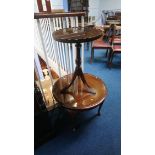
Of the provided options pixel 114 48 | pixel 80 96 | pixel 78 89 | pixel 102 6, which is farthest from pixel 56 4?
pixel 80 96

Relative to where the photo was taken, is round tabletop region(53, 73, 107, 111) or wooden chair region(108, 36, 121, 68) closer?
round tabletop region(53, 73, 107, 111)

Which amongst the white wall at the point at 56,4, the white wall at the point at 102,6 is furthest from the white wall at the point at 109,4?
the white wall at the point at 56,4

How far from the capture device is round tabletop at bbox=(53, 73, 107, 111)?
1.46m

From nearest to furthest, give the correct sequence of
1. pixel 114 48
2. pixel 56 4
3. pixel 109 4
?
pixel 114 48 < pixel 56 4 < pixel 109 4

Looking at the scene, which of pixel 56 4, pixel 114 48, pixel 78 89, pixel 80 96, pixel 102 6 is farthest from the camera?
pixel 102 6

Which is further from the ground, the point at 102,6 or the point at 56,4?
the point at 102,6

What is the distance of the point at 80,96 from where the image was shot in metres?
1.61

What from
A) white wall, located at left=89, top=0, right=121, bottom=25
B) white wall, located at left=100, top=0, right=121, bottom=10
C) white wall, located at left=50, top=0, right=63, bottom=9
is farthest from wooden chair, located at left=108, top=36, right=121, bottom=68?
white wall, located at left=100, top=0, right=121, bottom=10

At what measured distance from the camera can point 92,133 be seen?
1.62m

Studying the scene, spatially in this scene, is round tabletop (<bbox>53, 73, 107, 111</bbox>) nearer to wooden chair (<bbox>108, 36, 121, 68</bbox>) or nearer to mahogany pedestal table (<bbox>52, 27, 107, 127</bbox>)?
mahogany pedestal table (<bbox>52, 27, 107, 127</bbox>)

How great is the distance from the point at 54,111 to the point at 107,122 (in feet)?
2.21

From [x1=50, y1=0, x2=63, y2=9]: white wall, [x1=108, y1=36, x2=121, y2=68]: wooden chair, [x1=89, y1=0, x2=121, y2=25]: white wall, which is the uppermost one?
[x1=89, y1=0, x2=121, y2=25]: white wall

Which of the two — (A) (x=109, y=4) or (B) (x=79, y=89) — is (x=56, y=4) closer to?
(A) (x=109, y=4)
